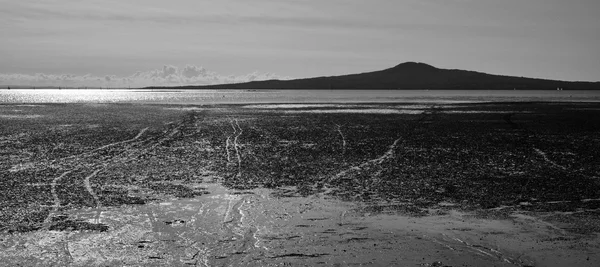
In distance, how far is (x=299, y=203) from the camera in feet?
49.4

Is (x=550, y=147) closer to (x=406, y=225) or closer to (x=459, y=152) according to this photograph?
(x=459, y=152)

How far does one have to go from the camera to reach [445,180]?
18641 mm

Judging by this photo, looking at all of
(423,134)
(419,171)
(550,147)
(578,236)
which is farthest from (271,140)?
(578,236)

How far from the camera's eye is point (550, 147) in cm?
2783

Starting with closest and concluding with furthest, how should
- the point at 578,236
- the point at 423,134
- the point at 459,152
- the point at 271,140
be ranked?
1. the point at 578,236
2. the point at 459,152
3. the point at 271,140
4. the point at 423,134

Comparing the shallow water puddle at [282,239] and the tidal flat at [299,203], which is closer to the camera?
the shallow water puddle at [282,239]

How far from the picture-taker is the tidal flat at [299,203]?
34.5 ft

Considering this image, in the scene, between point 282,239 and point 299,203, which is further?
point 299,203

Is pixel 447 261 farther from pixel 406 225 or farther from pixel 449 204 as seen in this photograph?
pixel 449 204

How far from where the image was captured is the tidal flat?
10516 millimetres

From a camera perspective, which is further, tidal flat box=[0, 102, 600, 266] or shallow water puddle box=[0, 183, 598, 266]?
tidal flat box=[0, 102, 600, 266]

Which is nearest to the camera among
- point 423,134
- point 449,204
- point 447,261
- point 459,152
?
point 447,261

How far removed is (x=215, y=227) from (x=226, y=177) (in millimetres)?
6953

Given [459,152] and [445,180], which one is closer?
[445,180]
